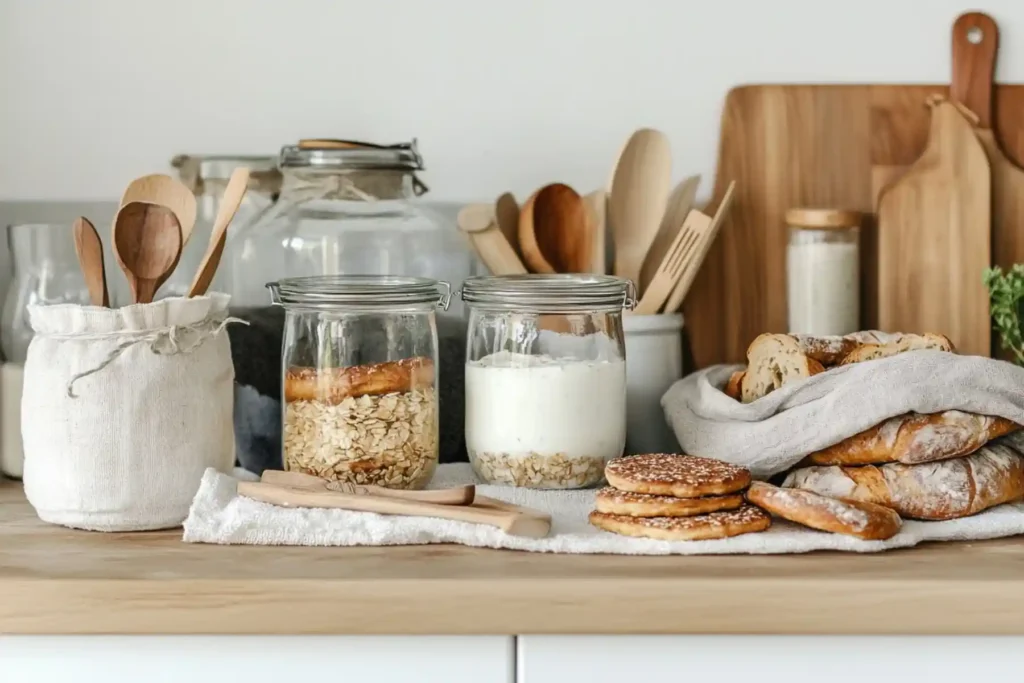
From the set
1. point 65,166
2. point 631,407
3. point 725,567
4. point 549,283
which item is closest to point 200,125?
point 65,166

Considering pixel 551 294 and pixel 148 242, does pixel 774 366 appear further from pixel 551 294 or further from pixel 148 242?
pixel 148 242

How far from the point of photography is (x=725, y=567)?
78 centimetres

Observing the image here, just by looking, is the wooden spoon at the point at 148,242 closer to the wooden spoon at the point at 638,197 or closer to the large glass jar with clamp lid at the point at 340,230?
the large glass jar with clamp lid at the point at 340,230

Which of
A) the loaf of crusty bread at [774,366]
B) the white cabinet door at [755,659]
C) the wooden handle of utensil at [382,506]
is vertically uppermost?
the loaf of crusty bread at [774,366]

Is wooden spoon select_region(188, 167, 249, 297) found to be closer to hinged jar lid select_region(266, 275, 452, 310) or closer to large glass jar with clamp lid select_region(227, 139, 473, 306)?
hinged jar lid select_region(266, 275, 452, 310)

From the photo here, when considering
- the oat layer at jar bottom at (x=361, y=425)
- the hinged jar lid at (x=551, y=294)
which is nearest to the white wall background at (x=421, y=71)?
the hinged jar lid at (x=551, y=294)

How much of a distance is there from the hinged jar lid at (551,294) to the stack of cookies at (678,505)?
0.63 ft

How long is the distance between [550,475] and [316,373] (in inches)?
→ 9.3

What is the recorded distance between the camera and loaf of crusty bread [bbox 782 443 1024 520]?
0.88 m

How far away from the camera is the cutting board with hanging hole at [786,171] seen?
1.25m

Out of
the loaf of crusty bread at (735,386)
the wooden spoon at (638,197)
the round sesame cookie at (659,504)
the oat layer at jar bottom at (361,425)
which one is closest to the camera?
the round sesame cookie at (659,504)

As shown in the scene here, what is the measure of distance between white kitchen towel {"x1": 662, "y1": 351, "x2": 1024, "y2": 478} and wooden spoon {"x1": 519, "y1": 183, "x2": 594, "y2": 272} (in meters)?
0.25

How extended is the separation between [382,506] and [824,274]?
0.59m

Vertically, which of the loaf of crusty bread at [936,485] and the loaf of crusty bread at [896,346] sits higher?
the loaf of crusty bread at [896,346]
